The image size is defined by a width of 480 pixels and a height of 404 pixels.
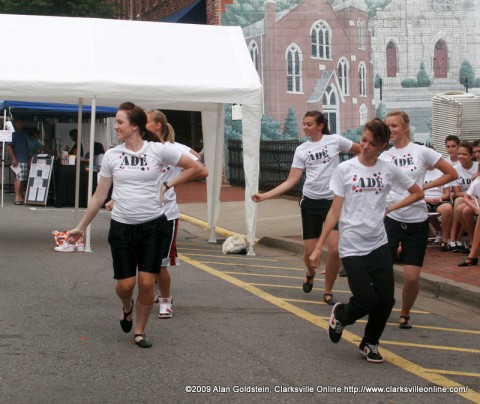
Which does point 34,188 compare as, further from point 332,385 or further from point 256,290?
point 332,385

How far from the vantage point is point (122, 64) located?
14.3 metres

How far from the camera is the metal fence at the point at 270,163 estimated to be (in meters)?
23.4

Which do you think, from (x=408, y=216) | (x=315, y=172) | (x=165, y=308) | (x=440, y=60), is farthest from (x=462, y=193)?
(x=440, y=60)

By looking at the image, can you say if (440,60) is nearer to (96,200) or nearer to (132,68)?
(132,68)

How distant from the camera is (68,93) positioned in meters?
13.8

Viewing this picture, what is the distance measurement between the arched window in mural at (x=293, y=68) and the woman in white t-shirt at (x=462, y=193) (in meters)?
12.9

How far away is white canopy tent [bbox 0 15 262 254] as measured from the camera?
13.9 metres

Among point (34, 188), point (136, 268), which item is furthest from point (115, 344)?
point (34, 188)

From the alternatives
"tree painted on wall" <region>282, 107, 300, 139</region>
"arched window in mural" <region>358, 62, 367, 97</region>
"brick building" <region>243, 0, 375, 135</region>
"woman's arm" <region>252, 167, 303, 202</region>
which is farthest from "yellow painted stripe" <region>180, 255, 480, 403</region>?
"arched window in mural" <region>358, 62, 367, 97</region>

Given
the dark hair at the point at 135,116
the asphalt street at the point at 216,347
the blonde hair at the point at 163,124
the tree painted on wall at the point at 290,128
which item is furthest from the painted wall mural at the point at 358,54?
the dark hair at the point at 135,116

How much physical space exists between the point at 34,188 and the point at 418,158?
14537mm

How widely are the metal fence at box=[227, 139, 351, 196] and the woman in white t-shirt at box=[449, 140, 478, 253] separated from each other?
27.9 ft

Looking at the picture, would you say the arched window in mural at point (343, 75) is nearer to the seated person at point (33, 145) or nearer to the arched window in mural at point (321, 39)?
the arched window in mural at point (321, 39)

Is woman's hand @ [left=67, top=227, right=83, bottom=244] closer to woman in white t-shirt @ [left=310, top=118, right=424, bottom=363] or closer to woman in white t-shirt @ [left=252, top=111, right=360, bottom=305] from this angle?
woman in white t-shirt @ [left=310, top=118, right=424, bottom=363]
